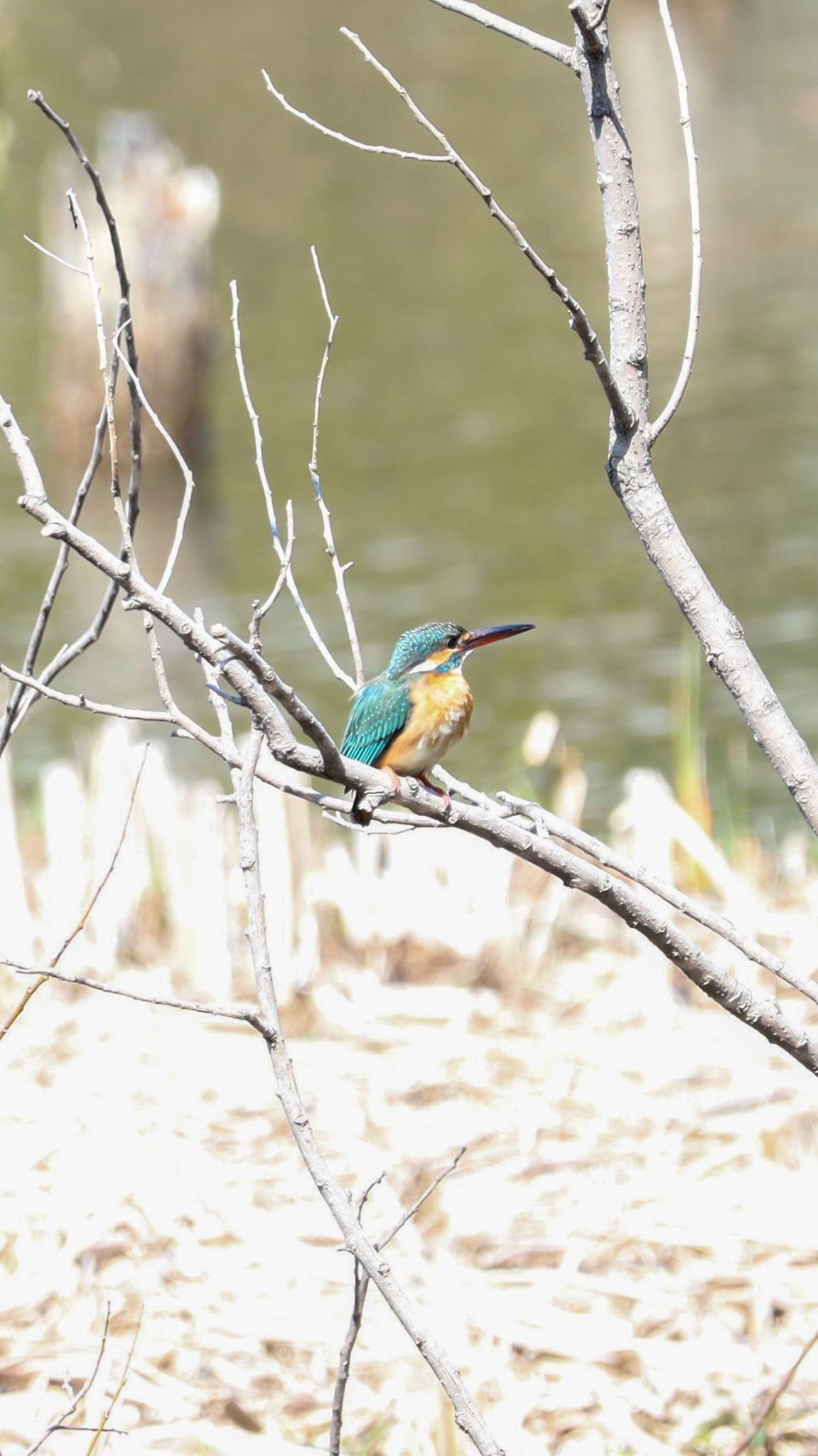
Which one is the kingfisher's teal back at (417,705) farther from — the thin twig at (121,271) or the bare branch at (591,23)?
the bare branch at (591,23)

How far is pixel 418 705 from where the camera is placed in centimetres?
291

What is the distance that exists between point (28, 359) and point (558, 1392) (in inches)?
639

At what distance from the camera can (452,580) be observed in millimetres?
11391

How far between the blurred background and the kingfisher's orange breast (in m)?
2.11

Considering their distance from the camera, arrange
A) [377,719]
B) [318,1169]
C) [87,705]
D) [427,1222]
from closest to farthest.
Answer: [318,1169] < [87,705] < [377,719] < [427,1222]

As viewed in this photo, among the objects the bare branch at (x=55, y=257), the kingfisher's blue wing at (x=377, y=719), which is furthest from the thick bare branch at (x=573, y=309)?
the kingfisher's blue wing at (x=377, y=719)

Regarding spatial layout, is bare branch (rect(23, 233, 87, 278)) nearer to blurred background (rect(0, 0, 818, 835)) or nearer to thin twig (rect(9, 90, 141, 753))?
thin twig (rect(9, 90, 141, 753))

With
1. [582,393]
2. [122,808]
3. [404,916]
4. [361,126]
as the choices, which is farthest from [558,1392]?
[361,126]

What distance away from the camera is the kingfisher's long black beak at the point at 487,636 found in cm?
263

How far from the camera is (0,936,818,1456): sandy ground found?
305 centimetres

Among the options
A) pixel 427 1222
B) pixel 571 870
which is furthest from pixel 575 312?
pixel 427 1222

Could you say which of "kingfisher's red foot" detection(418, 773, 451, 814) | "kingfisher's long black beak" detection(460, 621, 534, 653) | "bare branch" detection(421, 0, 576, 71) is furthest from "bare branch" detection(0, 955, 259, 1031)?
"bare branch" detection(421, 0, 576, 71)

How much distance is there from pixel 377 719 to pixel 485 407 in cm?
1301

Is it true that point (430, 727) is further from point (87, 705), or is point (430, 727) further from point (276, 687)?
point (276, 687)
